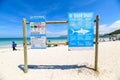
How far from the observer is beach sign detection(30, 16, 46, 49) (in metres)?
5.33

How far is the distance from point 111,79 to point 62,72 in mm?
2036

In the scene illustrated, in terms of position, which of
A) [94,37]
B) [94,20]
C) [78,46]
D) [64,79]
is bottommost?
[64,79]

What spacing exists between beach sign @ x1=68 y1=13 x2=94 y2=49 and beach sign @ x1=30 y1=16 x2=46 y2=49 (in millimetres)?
1163

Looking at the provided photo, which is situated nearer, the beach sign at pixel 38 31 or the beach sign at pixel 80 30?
the beach sign at pixel 80 30

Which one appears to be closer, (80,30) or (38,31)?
(80,30)

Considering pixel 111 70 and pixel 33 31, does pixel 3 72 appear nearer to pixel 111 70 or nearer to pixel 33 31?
pixel 33 31

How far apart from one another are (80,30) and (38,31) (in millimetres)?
1859

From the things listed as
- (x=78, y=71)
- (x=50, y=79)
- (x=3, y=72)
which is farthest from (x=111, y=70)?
(x=3, y=72)

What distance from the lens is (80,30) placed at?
17.0 feet

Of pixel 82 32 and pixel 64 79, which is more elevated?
pixel 82 32

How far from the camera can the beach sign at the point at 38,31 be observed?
5.33 metres

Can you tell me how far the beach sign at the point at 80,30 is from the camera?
16.7 ft

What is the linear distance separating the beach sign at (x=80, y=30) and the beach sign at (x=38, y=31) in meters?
1.16

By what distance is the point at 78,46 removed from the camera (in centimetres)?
529
